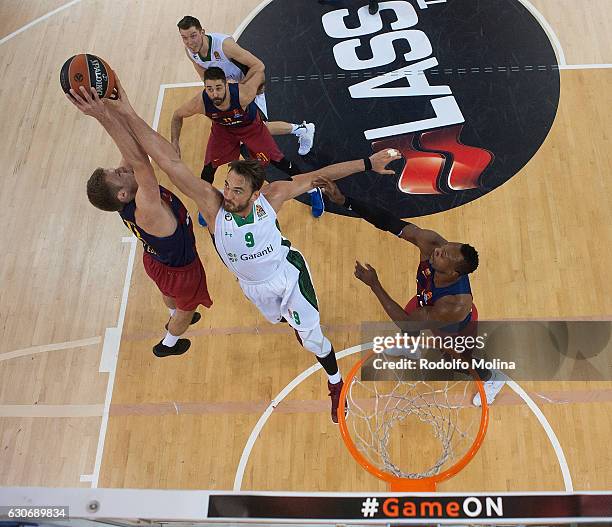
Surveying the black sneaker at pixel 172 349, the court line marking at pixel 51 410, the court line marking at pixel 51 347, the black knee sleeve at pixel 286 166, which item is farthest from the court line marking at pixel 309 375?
the black knee sleeve at pixel 286 166

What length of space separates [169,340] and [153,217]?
1.56m

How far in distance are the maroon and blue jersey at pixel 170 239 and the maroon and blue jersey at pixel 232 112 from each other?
3.72ft

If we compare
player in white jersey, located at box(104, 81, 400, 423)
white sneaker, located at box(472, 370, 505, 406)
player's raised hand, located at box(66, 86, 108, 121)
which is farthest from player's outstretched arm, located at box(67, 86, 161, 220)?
white sneaker, located at box(472, 370, 505, 406)

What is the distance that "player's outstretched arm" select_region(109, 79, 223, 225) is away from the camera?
13.5 ft

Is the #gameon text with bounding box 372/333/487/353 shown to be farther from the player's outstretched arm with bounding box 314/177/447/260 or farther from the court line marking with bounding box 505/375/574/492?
the player's outstretched arm with bounding box 314/177/447/260

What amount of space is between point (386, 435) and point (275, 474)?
3.01ft

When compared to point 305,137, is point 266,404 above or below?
below

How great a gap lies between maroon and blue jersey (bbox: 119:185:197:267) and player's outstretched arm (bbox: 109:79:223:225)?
30cm

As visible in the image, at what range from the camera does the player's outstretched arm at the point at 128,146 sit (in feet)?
12.4

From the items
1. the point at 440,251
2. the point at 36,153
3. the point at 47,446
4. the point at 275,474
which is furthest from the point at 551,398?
the point at 36,153

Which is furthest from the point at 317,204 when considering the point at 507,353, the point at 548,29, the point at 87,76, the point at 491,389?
the point at 548,29

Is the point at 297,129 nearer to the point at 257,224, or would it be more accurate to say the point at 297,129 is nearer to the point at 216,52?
the point at 216,52

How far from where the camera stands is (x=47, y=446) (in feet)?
17.6

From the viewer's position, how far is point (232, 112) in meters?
5.58
